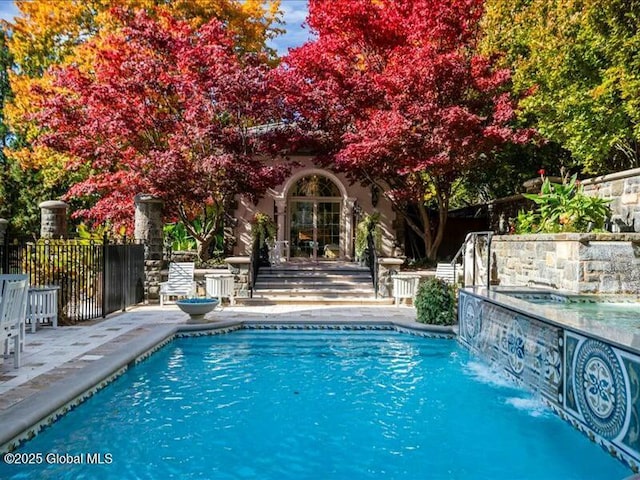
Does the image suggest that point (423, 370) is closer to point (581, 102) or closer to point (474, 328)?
point (474, 328)

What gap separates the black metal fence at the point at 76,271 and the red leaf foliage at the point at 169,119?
2.36 meters

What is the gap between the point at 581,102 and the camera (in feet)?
34.2

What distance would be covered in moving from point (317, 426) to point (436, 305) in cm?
446

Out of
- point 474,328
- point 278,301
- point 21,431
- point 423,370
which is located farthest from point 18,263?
point 474,328

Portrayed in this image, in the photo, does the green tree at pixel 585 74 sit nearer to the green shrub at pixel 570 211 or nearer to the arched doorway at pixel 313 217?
the green shrub at pixel 570 211

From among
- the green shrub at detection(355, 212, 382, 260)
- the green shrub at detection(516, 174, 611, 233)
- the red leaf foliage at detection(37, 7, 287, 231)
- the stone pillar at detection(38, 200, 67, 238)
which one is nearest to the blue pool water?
the green shrub at detection(516, 174, 611, 233)

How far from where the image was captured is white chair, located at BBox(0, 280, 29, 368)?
515 centimetres

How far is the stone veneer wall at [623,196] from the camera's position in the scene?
8.61m

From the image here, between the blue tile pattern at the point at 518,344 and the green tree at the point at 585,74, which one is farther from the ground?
the green tree at the point at 585,74

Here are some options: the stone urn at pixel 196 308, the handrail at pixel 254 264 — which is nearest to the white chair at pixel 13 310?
the stone urn at pixel 196 308

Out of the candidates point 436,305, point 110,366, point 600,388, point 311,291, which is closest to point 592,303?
point 436,305

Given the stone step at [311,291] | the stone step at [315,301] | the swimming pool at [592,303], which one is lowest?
the stone step at [315,301]

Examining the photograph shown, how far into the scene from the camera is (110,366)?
579cm

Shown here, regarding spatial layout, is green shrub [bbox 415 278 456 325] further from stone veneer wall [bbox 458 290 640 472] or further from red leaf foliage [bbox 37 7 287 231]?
red leaf foliage [bbox 37 7 287 231]
